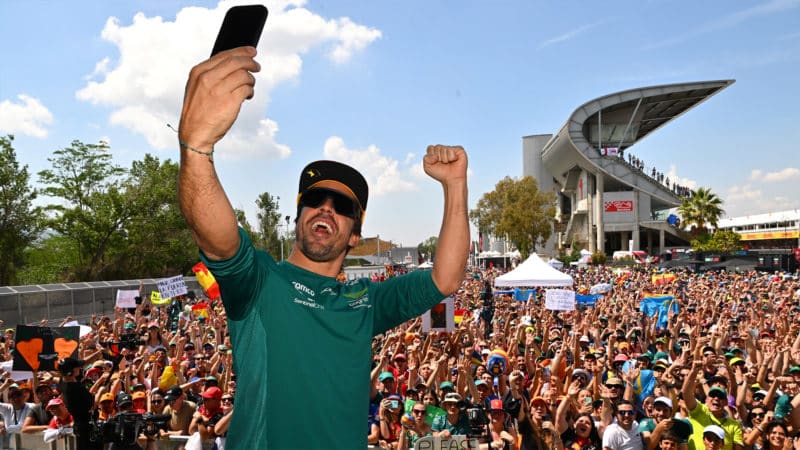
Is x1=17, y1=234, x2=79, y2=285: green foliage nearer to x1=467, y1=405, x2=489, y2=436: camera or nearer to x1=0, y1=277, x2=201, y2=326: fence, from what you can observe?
x1=0, y1=277, x2=201, y2=326: fence

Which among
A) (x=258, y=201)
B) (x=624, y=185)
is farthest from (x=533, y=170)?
(x=258, y=201)

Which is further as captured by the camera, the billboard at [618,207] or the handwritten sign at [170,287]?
the billboard at [618,207]

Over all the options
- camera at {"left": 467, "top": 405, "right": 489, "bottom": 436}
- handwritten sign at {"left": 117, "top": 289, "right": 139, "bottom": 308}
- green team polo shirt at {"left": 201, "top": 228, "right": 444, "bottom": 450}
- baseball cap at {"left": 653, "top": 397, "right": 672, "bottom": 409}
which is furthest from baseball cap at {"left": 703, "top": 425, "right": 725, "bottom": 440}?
handwritten sign at {"left": 117, "top": 289, "right": 139, "bottom": 308}

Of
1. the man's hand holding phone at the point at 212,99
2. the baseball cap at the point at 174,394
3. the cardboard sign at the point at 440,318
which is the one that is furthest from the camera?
the cardboard sign at the point at 440,318

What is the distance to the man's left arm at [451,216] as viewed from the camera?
6.61 ft

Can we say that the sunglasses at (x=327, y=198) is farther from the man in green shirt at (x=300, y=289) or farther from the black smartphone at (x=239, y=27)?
the black smartphone at (x=239, y=27)

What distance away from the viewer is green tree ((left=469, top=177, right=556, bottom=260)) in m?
55.7

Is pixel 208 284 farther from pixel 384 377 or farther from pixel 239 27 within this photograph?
pixel 239 27

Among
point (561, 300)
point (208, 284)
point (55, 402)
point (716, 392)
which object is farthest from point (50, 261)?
point (716, 392)

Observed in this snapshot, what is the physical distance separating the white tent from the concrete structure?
50725 millimetres

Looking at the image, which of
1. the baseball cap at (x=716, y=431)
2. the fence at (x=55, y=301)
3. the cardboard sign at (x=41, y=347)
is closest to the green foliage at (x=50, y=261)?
the fence at (x=55, y=301)

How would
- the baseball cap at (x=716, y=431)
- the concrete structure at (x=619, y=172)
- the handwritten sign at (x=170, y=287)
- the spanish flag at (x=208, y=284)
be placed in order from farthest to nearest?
1. the concrete structure at (x=619, y=172)
2. the handwritten sign at (x=170, y=287)
3. the spanish flag at (x=208, y=284)
4. the baseball cap at (x=716, y=431)

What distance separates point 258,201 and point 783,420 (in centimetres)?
5912

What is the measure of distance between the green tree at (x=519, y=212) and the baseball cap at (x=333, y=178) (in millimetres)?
54225
